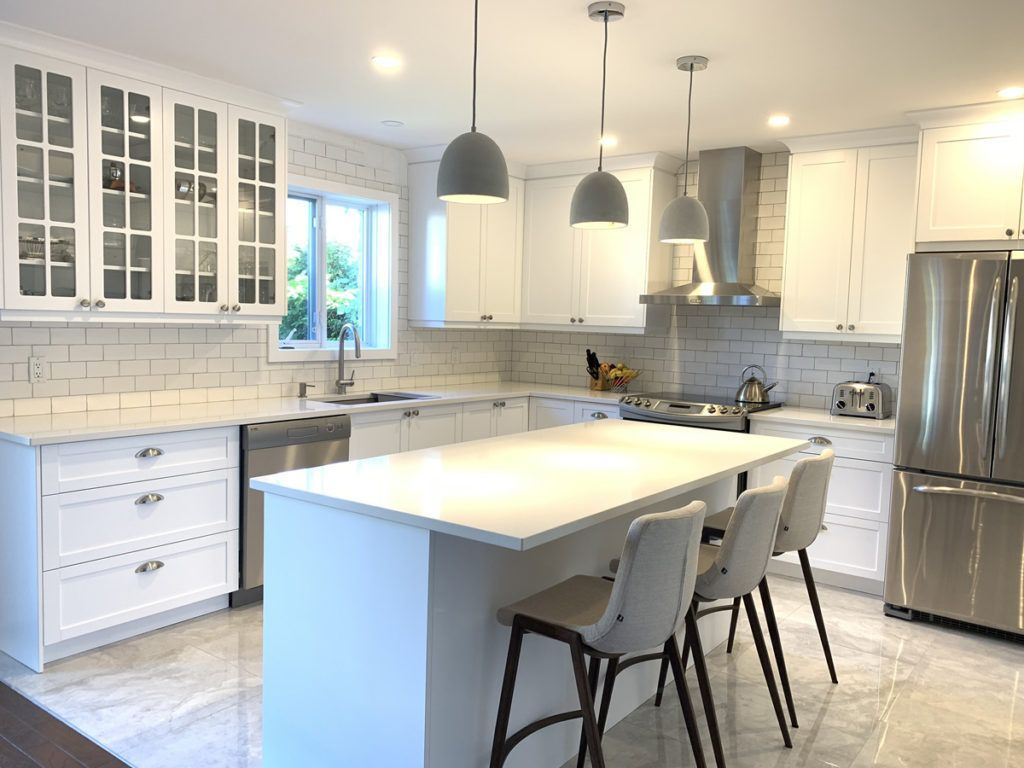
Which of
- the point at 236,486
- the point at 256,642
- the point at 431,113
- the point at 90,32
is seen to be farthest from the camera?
the point at 431,113

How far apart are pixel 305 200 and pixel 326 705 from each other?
11.2 ft

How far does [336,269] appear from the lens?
17.0 ft

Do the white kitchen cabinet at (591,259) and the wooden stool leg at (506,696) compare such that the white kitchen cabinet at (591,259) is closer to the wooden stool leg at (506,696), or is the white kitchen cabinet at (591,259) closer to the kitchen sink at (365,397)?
the kitchen sink at (365,397)

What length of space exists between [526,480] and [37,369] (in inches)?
96.2

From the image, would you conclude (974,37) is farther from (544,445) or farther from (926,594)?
(926,594)

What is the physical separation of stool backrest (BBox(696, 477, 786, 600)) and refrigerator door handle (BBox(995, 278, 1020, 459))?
1804 millimetres

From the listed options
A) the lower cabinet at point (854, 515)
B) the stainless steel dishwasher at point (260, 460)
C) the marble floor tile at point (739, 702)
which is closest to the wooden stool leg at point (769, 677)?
the marble floor tile at point (739, 702)

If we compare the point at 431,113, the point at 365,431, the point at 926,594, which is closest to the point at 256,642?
the point at 365,431

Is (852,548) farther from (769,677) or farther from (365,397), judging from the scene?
(365,397)

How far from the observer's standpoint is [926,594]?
3.94 m

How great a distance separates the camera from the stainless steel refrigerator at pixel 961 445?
3.67 meters

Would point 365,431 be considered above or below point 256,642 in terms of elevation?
above

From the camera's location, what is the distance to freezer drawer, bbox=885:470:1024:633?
3.70 metres

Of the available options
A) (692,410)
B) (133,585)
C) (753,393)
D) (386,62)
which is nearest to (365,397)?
(133,585)
